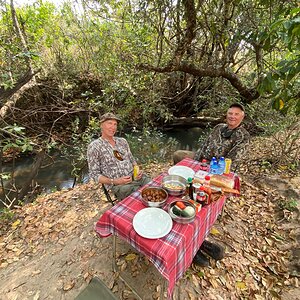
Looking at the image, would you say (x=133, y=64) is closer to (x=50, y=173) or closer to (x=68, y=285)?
(x=50, y=173)

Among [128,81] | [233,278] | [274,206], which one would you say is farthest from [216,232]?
[128,81]

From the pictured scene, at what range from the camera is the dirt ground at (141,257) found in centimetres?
194

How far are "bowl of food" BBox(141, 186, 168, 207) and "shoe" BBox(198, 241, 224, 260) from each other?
3.17 feet

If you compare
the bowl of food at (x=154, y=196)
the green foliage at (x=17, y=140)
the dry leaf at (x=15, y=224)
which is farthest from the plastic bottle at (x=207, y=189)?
the dry leaf at (x=15, y=224)

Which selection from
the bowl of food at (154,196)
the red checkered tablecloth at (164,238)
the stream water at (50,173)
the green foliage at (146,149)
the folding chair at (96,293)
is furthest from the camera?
the green foliage at (146,149)

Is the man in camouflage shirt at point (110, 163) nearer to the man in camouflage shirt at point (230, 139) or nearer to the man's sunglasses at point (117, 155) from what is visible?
the man's sunglasses at point (117, 155)

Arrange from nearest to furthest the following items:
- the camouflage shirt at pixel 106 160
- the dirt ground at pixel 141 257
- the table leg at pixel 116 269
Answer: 1. the table leg at pixel 116 269
2. the dirt ground at pixel 141 257
3. the camouflage shirt at pixel 106 160

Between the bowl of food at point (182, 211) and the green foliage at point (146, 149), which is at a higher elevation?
the bowl of food at point (182, 211)

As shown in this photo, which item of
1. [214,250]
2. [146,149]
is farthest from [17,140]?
[146,149]

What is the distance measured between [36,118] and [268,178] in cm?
605

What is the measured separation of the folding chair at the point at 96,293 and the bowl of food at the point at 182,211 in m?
0.88

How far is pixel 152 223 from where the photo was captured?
1.52 metres

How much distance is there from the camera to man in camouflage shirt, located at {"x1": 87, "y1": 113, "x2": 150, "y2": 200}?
2.34 meters

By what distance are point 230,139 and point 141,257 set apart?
207cm
